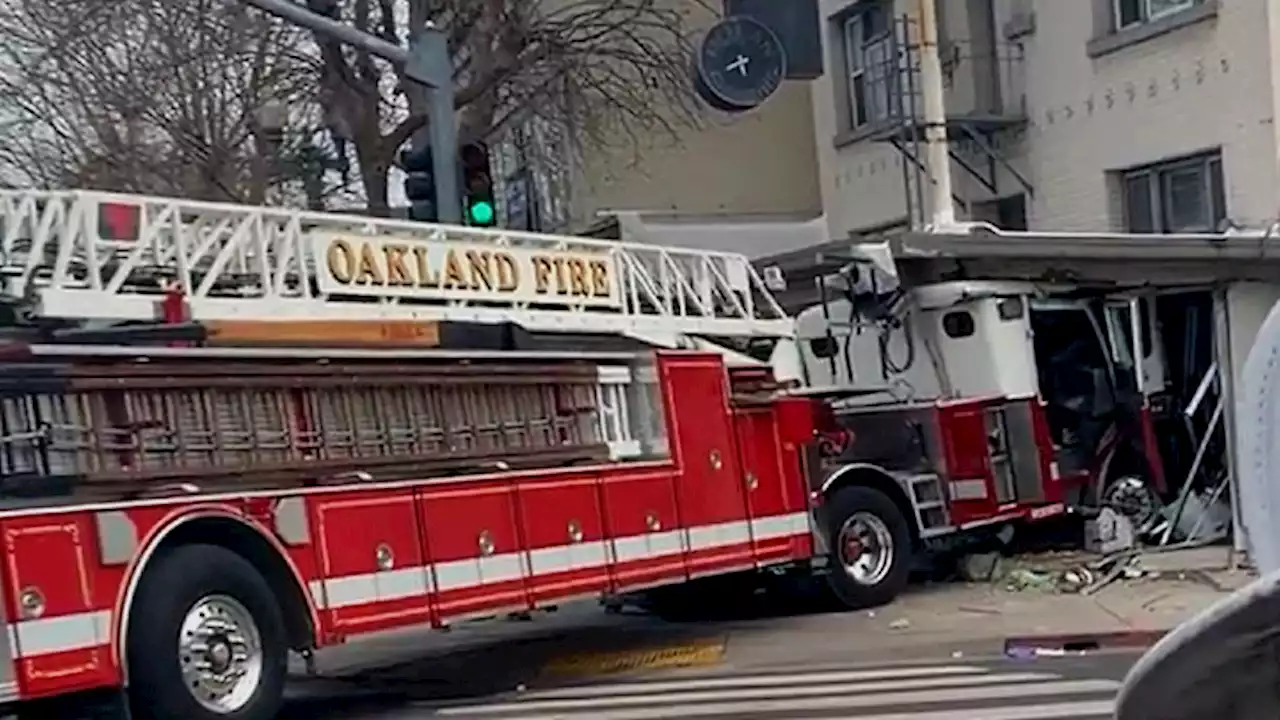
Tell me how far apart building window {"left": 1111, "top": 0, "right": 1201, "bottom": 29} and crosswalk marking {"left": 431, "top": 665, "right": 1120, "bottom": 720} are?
10.1 metres

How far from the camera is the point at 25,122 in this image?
28.9m

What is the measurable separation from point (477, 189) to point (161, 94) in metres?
11.8

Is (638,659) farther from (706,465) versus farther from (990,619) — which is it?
(990,619)

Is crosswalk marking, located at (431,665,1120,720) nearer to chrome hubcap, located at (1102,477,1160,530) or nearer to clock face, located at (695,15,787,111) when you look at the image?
clock face, located at (695,15,787,111)

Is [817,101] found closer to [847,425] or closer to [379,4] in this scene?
[379,4]

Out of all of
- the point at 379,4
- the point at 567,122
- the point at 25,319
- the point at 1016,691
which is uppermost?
the point at 379,4

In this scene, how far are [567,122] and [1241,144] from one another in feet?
27.7

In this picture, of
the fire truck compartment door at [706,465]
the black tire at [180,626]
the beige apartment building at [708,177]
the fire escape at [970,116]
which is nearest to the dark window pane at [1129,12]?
the fire escape at [970,116]

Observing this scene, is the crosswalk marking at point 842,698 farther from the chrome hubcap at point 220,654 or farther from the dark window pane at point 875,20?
the dark window pane at point 875,20

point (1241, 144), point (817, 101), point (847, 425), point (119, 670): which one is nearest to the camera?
point (119, 670)

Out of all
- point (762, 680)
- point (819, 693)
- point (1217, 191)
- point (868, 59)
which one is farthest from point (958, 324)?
point (868, 59)

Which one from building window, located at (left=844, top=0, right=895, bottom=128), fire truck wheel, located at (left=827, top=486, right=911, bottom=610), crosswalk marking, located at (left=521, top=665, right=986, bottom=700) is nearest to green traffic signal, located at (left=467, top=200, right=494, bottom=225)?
fire truck wheel, located at (left=827, top=486, right=911, bottom=610)

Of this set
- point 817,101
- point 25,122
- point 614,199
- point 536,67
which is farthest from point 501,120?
point 25,122

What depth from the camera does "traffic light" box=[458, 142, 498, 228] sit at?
1561 cm
